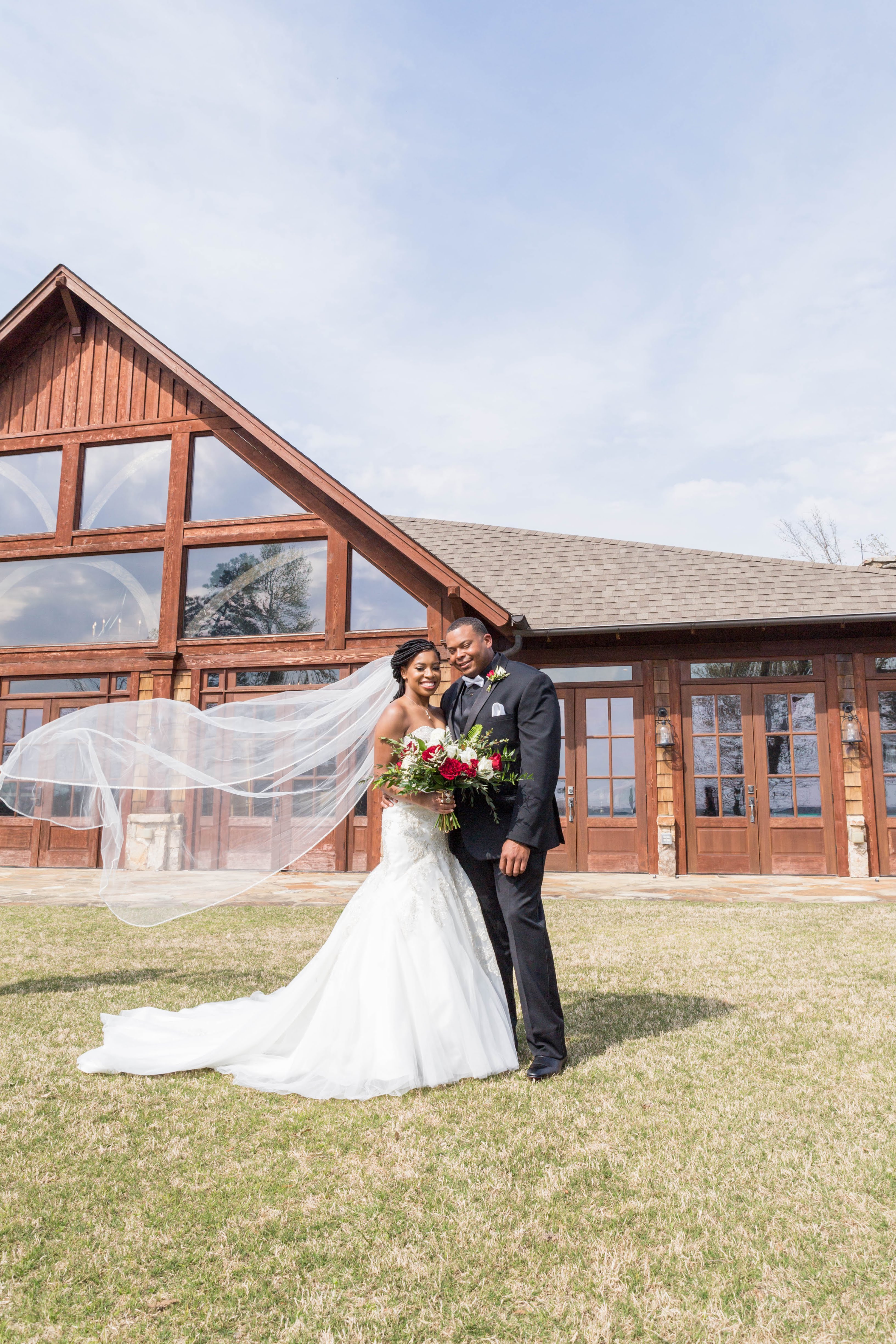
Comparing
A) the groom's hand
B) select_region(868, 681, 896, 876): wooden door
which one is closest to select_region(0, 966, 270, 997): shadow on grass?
the groom's hand

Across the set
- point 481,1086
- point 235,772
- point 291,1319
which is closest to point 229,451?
point 235,772

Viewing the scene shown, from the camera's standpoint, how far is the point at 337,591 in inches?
498

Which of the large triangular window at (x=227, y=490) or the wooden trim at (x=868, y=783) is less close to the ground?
the large triangular window at (x=227, y=490)

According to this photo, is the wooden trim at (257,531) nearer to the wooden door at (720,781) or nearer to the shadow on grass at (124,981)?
the wooden door at (720,781)

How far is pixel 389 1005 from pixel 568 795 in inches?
364

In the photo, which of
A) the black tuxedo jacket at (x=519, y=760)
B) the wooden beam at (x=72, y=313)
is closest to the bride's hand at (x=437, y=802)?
the black tuxedo jacket at (x=519, y=760)

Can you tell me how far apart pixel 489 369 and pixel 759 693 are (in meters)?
6.45

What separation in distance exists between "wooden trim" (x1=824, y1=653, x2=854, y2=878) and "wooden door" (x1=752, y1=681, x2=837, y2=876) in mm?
52

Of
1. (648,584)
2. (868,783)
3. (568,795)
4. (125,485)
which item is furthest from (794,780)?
(125,485)

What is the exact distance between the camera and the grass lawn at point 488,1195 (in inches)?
78.3

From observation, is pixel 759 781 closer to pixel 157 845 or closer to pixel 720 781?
pixel 720 781

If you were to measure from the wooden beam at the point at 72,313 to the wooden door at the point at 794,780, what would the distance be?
1281cm

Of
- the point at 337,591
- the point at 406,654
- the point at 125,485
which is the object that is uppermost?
the point at 125,485

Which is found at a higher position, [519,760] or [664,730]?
[664,730]
